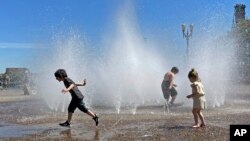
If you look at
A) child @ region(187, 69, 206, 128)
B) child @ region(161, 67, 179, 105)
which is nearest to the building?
child @ region(161, 67, 179, 105)

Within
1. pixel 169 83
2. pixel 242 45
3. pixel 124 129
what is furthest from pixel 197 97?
pixel 242 45

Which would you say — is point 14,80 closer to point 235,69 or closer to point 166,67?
point 235,69

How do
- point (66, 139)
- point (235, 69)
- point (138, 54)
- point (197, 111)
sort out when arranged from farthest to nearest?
point (235, 69)
point (138, 54)
point (197, 111)
point (66, 139)

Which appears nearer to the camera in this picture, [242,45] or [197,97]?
[197,97]

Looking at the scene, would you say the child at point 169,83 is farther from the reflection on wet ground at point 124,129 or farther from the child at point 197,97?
Result: the child at point 197,97

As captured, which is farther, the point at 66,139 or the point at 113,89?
the point at 113,89

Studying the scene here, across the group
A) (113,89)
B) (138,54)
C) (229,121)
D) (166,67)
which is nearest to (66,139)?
(229,121)

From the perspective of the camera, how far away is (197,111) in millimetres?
10641

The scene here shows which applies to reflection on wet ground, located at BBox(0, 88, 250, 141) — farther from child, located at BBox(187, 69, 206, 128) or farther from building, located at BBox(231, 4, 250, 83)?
building, located at BBox(231, 4, 250, 83)

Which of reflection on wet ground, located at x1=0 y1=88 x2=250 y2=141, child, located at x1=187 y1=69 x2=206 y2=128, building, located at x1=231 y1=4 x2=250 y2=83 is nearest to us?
reflection on wet ground, located at x1=0 y1=88 x2=250 y2=141

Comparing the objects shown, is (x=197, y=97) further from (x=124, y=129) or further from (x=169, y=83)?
(x=169, y=83)

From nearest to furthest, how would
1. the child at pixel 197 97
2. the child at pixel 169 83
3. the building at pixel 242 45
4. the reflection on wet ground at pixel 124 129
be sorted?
the reflection on wet ground at pixel 124 129 → the child at pixel 197 97 → the child at pixel 169 83 → the building at pixel 242 45

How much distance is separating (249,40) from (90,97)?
139 ft

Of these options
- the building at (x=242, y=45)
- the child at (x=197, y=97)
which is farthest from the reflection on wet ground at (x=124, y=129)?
the building at (x=242, y=45)
